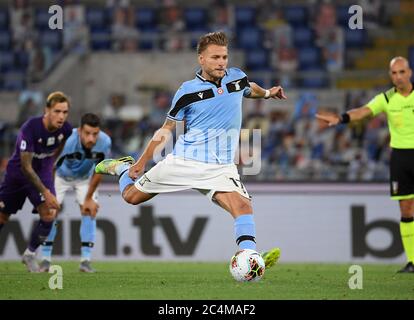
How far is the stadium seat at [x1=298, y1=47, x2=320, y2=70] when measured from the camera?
2548cm

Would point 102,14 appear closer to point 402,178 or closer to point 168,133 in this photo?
point 402,178

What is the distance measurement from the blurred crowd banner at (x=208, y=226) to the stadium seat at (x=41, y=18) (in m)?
7.98

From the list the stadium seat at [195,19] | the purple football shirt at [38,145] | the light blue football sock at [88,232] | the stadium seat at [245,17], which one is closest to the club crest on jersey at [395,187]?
the light blue football sock at [88,232]

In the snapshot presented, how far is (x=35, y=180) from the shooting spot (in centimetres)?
1352

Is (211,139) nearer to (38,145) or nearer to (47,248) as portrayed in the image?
(38,145)

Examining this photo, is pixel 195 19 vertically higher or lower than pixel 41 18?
lower

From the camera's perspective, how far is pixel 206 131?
36.6 ft

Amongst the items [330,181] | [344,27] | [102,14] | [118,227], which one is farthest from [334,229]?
[102,14]

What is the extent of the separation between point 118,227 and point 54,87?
239 inches

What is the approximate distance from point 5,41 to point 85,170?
11.9 m

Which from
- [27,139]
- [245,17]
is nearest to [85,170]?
[27,139]

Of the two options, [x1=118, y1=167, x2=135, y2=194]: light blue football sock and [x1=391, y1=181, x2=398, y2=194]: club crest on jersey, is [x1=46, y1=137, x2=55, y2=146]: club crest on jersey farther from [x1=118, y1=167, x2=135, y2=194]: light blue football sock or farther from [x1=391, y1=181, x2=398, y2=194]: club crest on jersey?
[x1=391, y1=181, x2=398, y2=194]: club crest on jersey

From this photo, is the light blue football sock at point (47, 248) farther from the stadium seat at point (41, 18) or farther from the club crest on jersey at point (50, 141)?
the stadium seat at point (41, 18)

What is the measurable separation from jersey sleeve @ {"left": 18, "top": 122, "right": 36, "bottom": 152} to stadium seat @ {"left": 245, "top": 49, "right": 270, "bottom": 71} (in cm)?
1213
